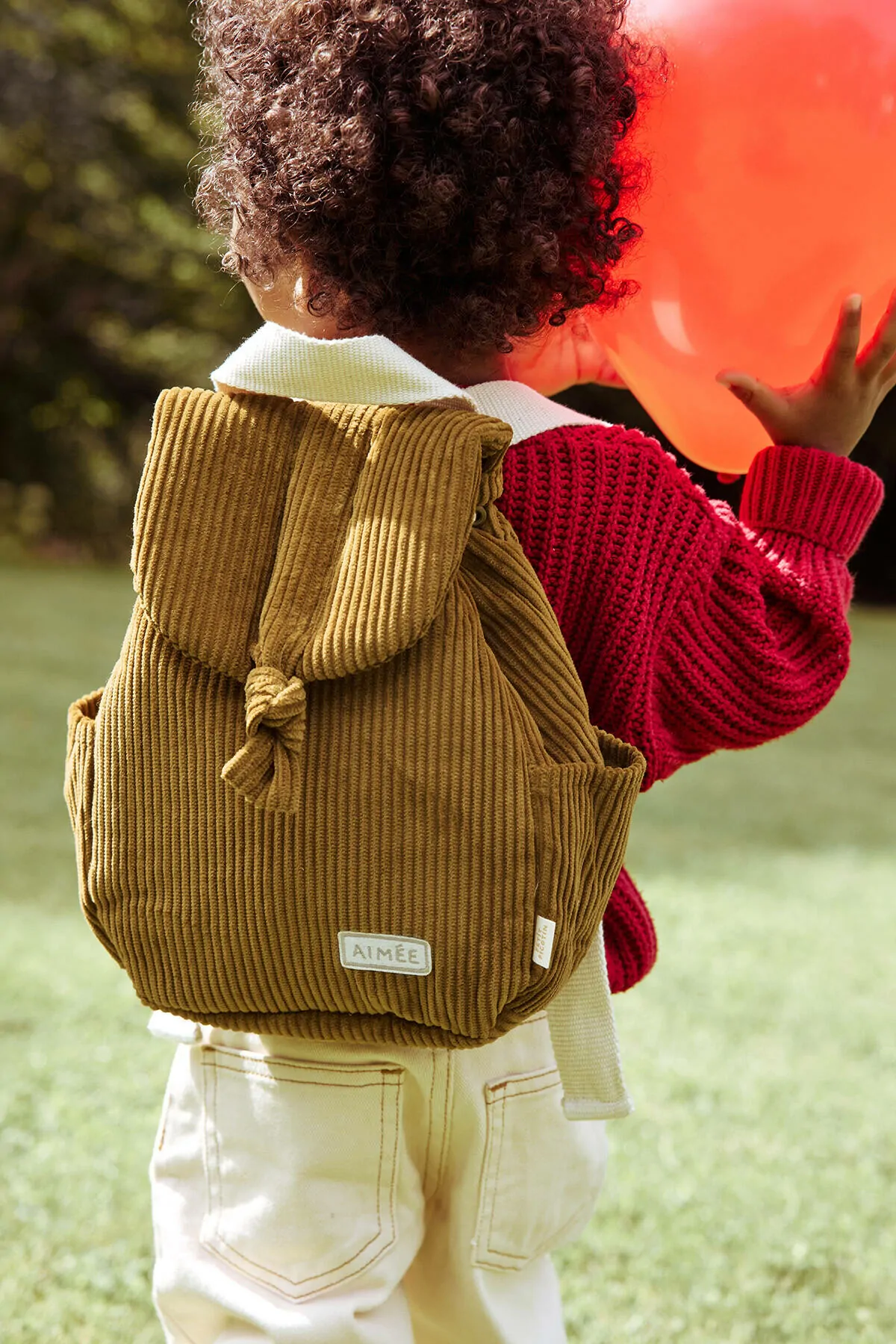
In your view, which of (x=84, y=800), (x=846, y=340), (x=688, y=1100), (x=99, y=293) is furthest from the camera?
(x=99, y=293)

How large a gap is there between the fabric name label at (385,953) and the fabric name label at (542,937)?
77 mm

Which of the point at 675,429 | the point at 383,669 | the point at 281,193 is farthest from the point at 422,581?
the point at 675,429

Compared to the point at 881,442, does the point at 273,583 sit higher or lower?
higher

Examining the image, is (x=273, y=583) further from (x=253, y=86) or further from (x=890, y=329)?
(x=890, y=329)

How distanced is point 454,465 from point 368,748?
21 cm

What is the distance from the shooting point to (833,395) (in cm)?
120

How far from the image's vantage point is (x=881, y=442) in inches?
401

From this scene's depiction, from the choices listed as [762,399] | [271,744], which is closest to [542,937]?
[271,744]

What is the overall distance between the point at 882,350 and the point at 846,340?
0.13ft

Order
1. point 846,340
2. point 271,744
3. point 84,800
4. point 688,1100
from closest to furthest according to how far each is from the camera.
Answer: point 271,744, point 84,800, point 846,340, point 688,1100

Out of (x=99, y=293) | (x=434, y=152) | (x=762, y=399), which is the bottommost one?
(x=99, y=293)

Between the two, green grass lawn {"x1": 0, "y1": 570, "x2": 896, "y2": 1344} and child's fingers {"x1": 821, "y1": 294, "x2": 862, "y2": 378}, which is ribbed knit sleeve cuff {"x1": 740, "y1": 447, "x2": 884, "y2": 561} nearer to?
child's fingers {"x1": 821, "y1": 294, "x2": 862, "y2": 378}

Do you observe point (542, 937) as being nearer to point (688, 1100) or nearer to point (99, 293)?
point (688, 1100)

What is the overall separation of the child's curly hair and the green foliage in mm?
10843
